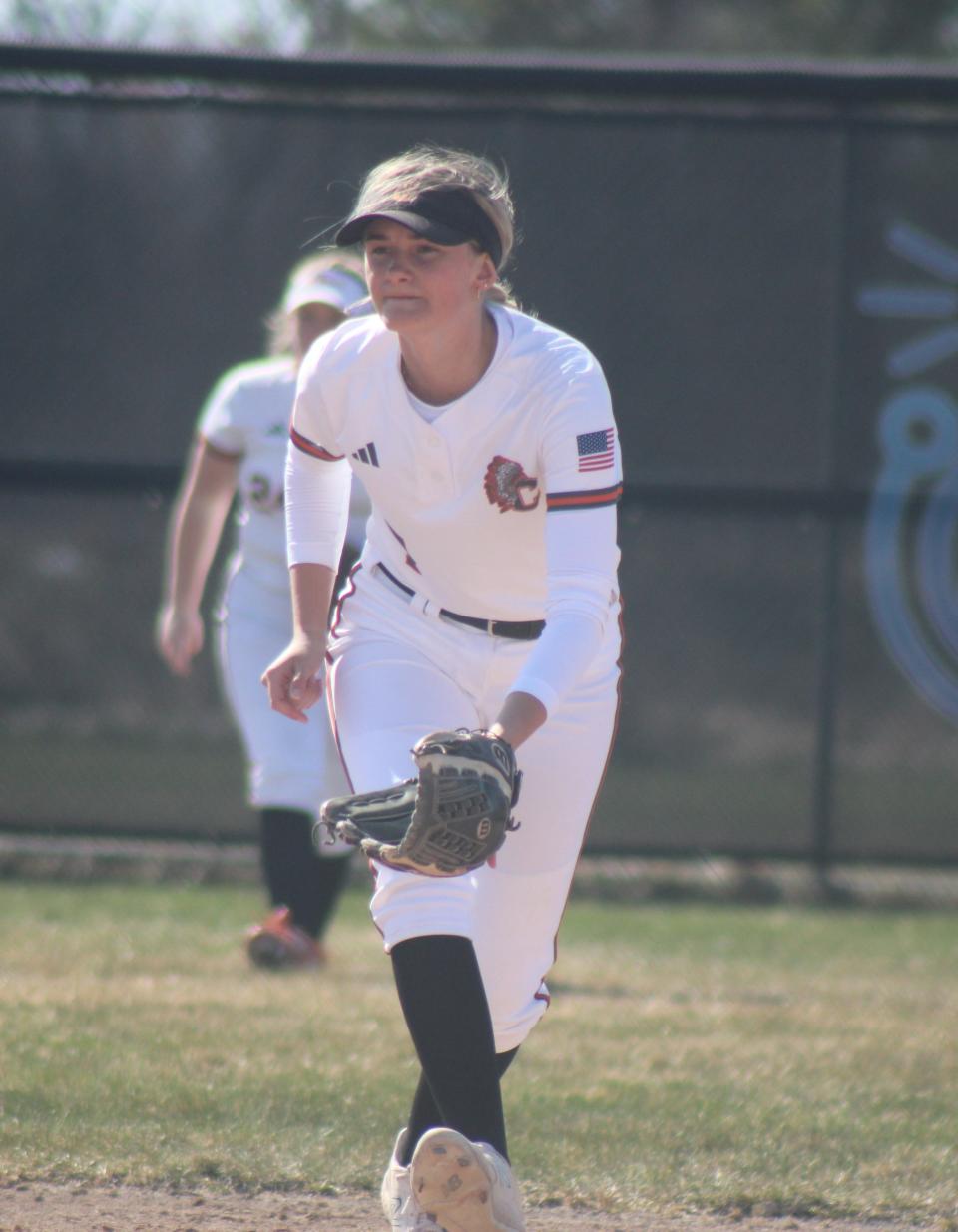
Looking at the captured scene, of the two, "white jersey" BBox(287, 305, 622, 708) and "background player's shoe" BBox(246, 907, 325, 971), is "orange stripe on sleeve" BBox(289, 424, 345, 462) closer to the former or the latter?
"white jersey" BBox(287, 305, 622, 708)

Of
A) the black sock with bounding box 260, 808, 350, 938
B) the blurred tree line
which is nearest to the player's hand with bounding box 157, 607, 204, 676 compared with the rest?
the black sock with bounding box 260, 808, 350, 938

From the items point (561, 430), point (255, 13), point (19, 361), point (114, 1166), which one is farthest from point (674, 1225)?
point (255, 13)

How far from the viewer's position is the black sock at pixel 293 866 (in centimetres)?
501

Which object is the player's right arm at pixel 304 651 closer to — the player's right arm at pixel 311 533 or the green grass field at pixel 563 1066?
the player's right arm at pixel 311 533

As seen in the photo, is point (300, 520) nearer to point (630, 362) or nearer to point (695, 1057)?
point (695, 1057)

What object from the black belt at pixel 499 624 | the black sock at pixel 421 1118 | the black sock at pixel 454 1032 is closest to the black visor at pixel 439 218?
the black belt at pixel 499 624

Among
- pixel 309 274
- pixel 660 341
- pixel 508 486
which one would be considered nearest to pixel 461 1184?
pixel 508 486

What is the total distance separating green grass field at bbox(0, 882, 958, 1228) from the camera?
10.8ft

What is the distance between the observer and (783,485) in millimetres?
6480

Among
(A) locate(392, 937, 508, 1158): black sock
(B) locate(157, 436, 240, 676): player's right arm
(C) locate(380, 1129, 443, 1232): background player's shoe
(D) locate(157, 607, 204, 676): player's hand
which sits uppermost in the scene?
(B) locate(157, 436, 240, 676): player's right arm

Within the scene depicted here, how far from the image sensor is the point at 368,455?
10.1 ft

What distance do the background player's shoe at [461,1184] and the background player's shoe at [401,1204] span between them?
9cm

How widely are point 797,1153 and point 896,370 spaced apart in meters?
3.78

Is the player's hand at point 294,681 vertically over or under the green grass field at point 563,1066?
over
